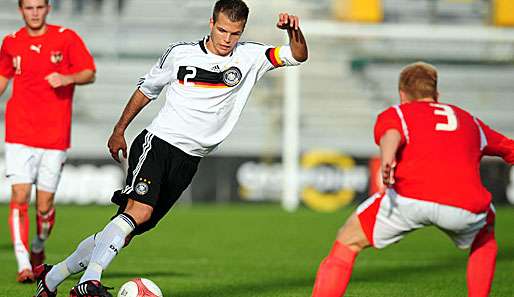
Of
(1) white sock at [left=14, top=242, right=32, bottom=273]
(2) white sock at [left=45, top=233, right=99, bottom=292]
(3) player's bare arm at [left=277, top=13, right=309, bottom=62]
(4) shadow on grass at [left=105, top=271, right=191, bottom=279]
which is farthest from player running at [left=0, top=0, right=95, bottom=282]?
(3) player's bare arm at [left=277, top=13, right=309, bottom=62]

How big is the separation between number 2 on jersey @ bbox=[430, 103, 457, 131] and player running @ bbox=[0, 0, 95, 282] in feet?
12.1

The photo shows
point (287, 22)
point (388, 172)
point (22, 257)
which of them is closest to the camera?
point (388, 172)

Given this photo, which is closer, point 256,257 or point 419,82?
point 419,82

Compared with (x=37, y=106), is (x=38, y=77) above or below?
above

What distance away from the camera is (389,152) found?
18.1ft

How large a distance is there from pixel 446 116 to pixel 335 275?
1.00 metres

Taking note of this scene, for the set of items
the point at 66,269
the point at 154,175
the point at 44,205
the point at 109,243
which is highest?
the point at 154,175

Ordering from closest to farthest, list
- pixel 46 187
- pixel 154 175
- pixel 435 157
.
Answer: pixel 435 157
pixel 154 175
pixel 46 187

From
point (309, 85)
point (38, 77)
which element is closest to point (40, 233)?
point (38, 77)

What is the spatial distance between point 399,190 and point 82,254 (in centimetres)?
210

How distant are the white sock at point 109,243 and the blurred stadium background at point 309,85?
1220 cm

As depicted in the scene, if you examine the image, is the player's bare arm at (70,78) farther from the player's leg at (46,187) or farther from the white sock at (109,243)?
the white sock at (109,243)

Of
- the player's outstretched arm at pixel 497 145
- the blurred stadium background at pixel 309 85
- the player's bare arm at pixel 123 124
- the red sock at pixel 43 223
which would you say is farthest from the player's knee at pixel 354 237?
the blurred stadium background at pixel 309 85

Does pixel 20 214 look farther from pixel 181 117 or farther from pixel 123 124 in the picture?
pixel 181 117
